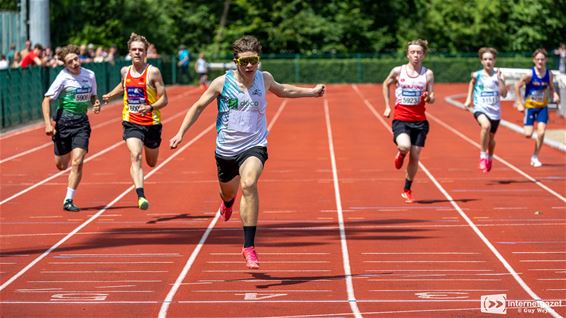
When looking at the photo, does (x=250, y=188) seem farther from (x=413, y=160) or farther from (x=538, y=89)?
(x=538, y=89)

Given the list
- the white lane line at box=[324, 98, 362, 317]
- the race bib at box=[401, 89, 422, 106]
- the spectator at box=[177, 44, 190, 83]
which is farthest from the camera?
the spectator at box=[177, 44, 190, 83]

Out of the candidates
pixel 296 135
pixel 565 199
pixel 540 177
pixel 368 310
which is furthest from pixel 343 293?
pixel 296 135

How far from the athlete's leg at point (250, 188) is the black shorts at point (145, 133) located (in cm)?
410

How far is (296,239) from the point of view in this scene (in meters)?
13.0

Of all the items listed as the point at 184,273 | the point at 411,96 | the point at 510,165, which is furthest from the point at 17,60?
the point at 184,273

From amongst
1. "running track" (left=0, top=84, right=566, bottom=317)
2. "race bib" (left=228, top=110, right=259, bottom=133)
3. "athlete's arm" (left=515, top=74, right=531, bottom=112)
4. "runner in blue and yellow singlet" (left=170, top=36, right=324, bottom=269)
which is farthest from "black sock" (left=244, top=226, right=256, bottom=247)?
"athlete's arm" (left=515, top=74, right=531, bottom=112)

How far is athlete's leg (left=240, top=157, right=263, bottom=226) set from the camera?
10.5m

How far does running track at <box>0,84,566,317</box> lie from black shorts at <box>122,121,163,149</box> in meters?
0.89

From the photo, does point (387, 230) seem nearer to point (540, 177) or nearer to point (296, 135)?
point (540, 177)

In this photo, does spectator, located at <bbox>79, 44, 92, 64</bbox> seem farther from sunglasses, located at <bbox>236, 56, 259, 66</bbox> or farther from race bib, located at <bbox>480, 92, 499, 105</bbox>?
sunglasses, located at <bbox>236, 56, 259, 66</bbox>

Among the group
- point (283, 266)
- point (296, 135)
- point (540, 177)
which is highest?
point (283, 266)

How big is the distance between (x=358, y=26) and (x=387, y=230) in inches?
2235

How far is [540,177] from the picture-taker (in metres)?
19.0

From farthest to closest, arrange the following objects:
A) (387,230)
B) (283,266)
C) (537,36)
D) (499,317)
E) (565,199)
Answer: (537,36) < (565,199) < (387,230) < (283,266) < (499,317)
